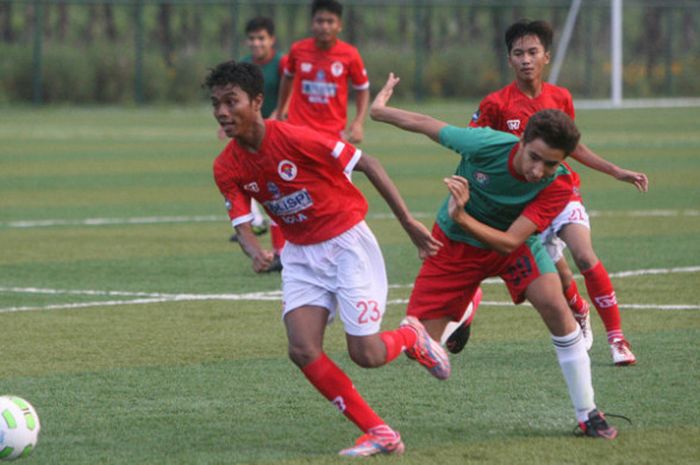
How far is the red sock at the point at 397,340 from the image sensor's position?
6.49m

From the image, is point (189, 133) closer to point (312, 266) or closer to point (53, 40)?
point (53, 40)

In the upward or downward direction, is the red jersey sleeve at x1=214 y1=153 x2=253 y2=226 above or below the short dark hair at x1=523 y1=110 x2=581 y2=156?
below

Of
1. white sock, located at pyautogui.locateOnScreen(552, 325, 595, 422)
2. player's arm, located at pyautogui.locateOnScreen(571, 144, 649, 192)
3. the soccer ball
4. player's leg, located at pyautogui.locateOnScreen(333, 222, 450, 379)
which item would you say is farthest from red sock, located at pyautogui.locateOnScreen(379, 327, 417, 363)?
player's arm, located at pyautogui.locateOnScreen(571, 144, 649, 192)

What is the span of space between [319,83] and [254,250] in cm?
784

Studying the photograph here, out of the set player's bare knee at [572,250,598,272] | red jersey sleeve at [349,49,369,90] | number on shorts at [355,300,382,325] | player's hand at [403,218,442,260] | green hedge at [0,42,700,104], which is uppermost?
player's hand at [403,218,442,260]

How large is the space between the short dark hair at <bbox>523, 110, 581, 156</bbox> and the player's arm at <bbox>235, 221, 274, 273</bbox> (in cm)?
132

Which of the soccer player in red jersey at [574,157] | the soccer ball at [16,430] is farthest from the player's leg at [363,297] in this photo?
the soccer player in red jersey at [574,157]

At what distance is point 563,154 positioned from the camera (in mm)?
6379

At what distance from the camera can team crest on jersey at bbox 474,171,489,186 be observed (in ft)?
22.9

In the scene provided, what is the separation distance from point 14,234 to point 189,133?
59.3ft

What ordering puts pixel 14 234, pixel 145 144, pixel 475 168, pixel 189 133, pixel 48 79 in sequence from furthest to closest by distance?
pixel 48 79 < pixel 189 133 < pixel 145 144 < pixel 14 234 < pixel 475 168

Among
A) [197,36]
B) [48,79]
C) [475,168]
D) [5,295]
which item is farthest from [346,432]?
[197,36]

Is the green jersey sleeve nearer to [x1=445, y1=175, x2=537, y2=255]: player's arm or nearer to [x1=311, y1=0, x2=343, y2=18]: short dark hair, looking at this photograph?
[x1=445, y1=175, x2=537, y2=255]: player's arm

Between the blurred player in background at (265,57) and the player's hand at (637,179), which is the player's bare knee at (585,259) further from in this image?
the blurred player in background at (265,57)
